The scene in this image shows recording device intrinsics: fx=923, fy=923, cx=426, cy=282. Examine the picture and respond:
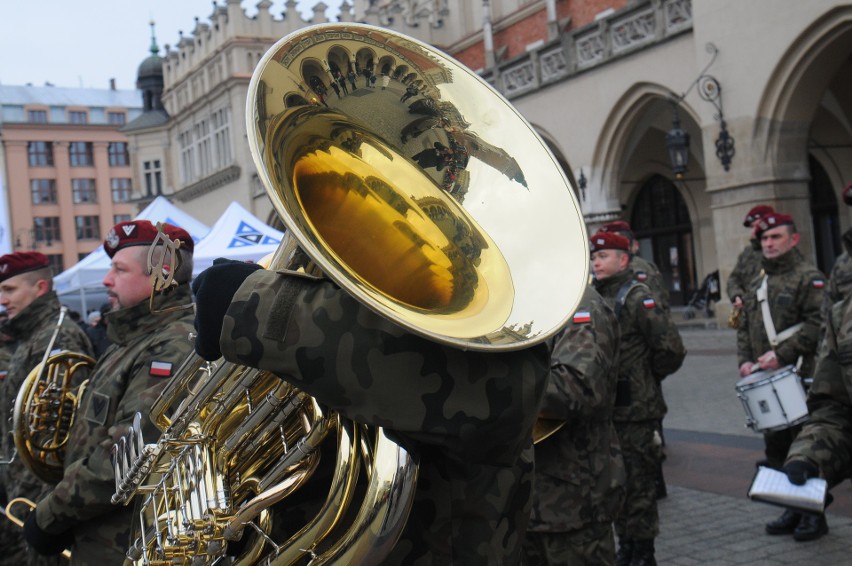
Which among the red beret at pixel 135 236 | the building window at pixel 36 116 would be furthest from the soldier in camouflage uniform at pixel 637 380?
the building window at pixel 36 116

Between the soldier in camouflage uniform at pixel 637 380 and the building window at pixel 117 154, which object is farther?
the building window at pixel 117 154

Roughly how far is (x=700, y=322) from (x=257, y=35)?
881 inches

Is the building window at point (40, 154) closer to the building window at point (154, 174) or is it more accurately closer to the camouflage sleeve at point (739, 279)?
the building window at point (154, 174)

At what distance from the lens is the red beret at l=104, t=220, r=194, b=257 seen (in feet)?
11.2

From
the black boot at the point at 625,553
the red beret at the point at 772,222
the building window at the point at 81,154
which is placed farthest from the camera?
the building window at the point at 81,154

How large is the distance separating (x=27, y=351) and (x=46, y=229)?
70.3 m

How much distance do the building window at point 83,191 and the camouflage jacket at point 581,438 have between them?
73247mm

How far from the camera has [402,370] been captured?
173 centimetres

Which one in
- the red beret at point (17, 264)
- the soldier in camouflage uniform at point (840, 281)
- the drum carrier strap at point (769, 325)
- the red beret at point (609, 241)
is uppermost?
the red beret at point (17, 264)

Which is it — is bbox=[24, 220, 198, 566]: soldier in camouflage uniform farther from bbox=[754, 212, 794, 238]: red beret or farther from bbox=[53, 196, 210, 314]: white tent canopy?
bbox=[53, 196, 210, 314]: white tent canopy

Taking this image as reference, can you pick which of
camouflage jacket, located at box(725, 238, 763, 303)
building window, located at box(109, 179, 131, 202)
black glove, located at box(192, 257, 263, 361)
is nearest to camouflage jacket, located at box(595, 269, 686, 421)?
camouflage jacket, located at box(725, 238, 763, 303)

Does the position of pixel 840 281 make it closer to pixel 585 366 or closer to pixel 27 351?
pixel 585 366

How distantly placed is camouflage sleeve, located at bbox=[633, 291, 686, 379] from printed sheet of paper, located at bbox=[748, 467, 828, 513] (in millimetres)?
2785

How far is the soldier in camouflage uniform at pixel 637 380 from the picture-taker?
4.87 metres
